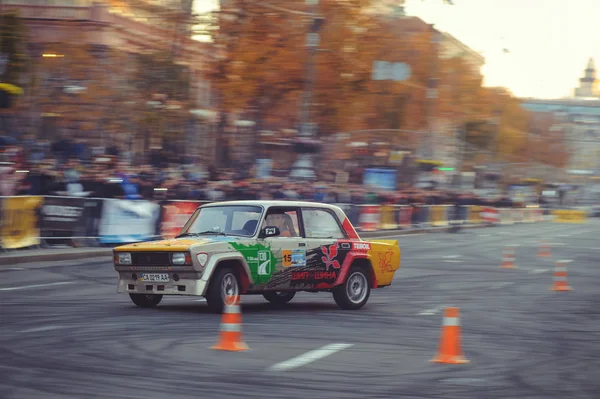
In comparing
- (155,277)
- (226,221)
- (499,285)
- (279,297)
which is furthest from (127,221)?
(155,277)

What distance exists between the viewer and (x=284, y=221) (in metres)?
14.4

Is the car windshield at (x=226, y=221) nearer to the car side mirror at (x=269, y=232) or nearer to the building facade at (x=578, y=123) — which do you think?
the car side mirror at (x=269, y=232)

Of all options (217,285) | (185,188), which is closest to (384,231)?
(185,188)

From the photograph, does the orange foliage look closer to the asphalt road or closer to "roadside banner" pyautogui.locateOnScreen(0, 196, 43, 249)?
"roadside banner" pyautogui.locateOnScreen(0, 196, 43, 249)

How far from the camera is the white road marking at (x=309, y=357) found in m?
9.45

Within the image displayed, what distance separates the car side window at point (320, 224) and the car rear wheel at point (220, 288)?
1485 mm

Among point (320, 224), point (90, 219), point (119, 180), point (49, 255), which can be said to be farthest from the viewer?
point (119, 180)

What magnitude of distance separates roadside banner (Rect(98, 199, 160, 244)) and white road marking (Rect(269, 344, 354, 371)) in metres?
15.0

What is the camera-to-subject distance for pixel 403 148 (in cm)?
6438

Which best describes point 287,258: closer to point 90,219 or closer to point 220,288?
point 220,288

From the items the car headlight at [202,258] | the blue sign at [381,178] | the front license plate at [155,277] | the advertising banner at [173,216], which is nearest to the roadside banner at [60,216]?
the advertising banner at [173,216]

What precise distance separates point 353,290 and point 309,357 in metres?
5.04

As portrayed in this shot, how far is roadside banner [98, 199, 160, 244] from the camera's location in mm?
25328

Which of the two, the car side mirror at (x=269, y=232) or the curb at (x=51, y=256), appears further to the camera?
the curb at (x=51, y=256)
